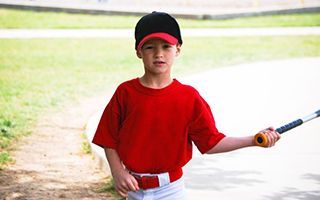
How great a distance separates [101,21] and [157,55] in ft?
55.6

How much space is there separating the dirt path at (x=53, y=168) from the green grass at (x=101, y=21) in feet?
36.4

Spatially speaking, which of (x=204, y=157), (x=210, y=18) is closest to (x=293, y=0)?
(x=210, y=18)

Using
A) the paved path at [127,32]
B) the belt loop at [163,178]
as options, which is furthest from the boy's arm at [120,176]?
the paved path at [127,32]

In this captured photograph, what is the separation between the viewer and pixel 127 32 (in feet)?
56.9

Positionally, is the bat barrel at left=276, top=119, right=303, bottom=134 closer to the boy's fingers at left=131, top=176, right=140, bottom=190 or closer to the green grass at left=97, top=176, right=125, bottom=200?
the boy's fingers at left=131, top=176, right=140, bottom=190

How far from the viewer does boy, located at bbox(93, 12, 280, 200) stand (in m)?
2.73

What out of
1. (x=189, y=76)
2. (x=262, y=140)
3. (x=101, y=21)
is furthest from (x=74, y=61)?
(x=262, y=140)

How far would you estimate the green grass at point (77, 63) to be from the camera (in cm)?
840

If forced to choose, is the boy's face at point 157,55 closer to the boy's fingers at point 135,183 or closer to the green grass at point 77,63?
the boy's fingers at point 135,183

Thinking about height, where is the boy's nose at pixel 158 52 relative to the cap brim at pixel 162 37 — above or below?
below

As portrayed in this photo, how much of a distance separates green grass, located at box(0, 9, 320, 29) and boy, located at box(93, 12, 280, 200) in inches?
616

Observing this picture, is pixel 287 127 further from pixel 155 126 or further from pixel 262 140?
pixel 155 126

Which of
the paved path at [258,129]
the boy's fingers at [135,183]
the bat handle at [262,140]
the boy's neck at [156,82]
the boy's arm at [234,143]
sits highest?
the boy's neck at [156,82]

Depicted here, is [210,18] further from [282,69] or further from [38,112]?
[38,112]
